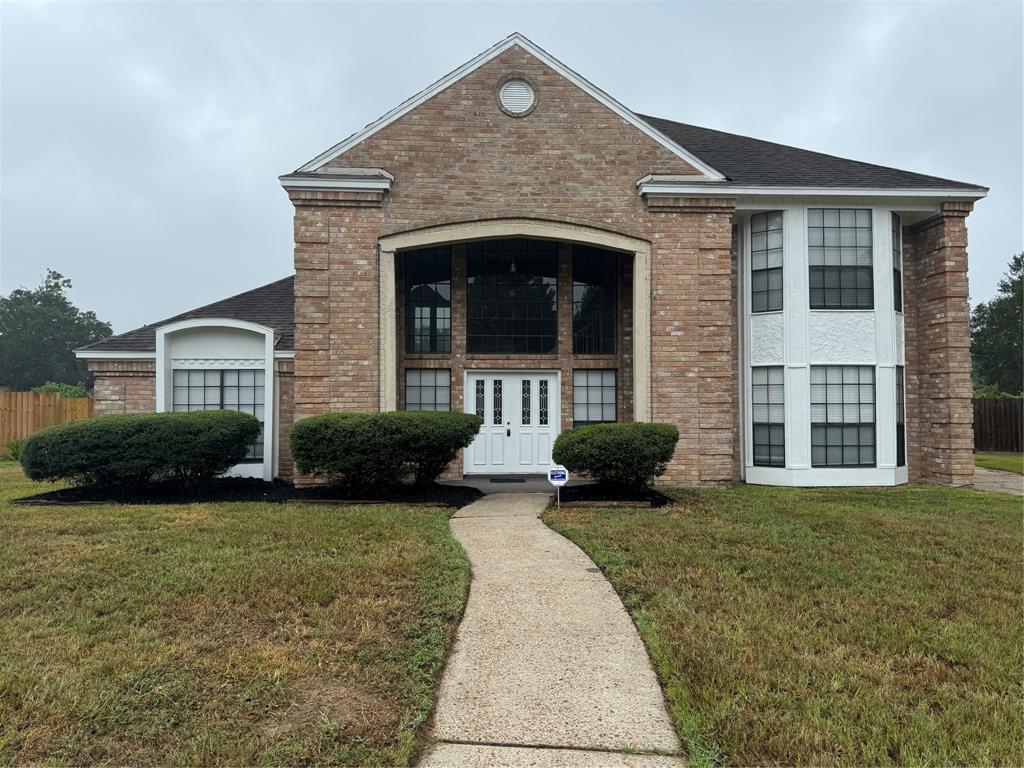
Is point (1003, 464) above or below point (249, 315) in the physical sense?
below

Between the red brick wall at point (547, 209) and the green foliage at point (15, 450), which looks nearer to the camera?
the red brick wall at point (547, 209)

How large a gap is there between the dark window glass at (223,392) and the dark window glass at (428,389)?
305 centimetres

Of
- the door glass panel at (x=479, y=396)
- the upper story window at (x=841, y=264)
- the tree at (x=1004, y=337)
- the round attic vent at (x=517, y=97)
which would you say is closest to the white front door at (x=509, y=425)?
the door glass panel at (x=479, y=396)

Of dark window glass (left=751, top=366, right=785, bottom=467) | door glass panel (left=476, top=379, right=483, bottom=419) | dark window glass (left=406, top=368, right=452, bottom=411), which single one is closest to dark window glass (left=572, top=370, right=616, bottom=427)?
door glass panel (left=476, top=379, right=483, bottom=419)

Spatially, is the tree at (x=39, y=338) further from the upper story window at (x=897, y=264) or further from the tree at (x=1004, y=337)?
the tree at (x=1004, y=337)

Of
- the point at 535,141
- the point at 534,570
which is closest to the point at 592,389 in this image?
the point at 535,141

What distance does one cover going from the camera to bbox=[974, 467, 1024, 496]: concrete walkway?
35.4 feet

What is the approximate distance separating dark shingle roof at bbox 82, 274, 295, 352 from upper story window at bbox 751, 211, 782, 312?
9.69 m

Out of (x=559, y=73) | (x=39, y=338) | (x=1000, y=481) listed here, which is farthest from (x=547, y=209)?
(x=39, y=338)

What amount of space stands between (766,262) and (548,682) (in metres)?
10.5

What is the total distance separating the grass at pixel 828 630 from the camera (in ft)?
9.06

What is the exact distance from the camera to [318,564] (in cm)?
525

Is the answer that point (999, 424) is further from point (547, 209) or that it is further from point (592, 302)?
point (547, 209)

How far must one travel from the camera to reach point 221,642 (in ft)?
12.0
